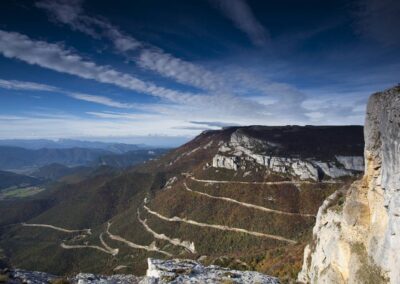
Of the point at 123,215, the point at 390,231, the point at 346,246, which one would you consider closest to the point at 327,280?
the point at 346,246

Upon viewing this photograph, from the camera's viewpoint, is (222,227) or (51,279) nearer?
(51,279)

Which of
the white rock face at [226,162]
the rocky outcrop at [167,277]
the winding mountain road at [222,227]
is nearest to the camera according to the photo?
the rocky outcrop at [167,277]

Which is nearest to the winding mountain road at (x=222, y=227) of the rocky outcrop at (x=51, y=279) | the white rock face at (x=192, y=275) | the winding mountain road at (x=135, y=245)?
the winding mountain road at (x=135, y=245)

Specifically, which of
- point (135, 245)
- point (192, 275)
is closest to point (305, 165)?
point (135, 245)

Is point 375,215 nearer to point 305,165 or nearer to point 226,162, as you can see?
point 305,165

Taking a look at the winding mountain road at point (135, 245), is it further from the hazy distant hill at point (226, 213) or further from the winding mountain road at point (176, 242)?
the winding mountain road at point (176, 242)

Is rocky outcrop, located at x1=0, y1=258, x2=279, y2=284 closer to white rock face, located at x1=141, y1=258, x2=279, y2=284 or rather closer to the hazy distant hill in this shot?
white rock face, located at x1=141, y1=258, x2=279, y2=284

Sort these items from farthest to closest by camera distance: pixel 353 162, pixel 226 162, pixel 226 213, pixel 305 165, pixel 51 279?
pixel 226 162
pixel 305 165
pixel 353 162
pixel 226 213
pixel 51 279
